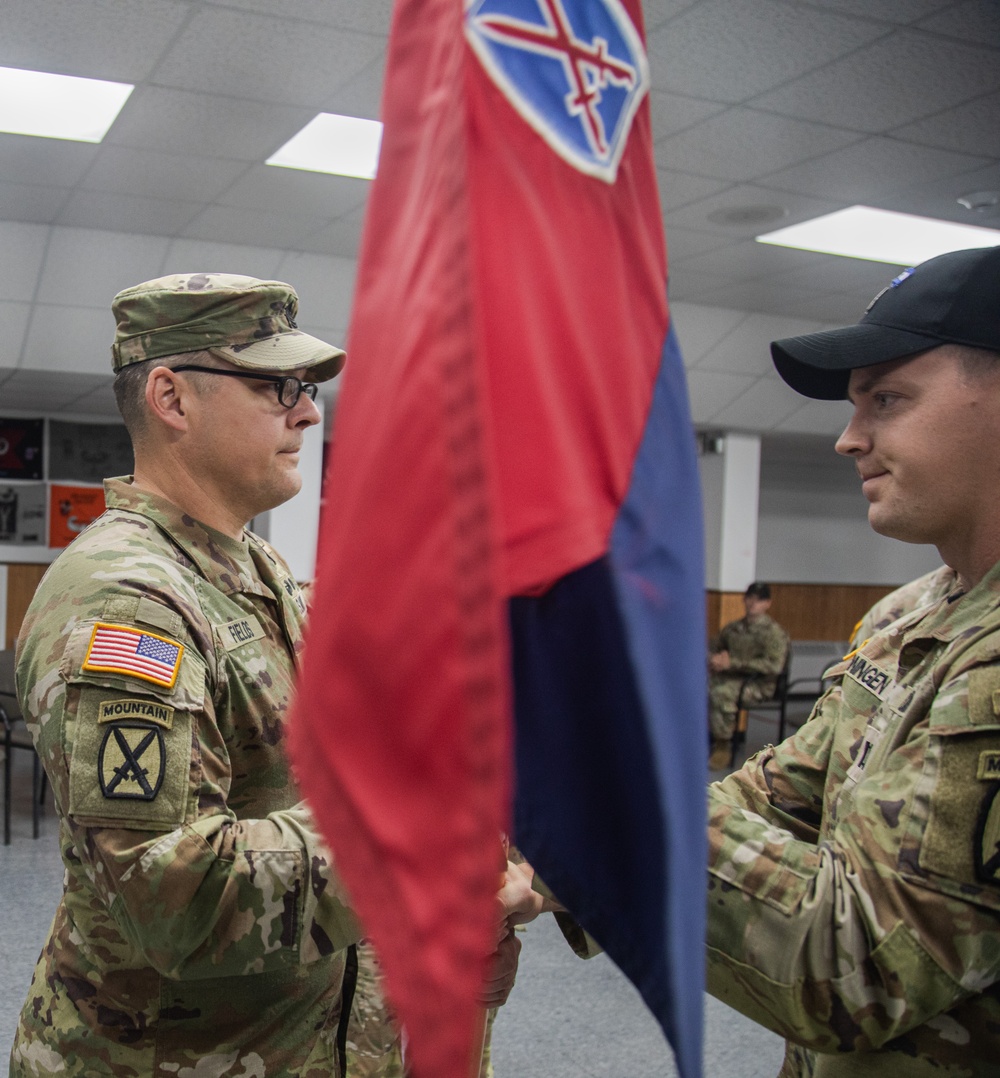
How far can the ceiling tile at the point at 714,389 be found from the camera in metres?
7.83

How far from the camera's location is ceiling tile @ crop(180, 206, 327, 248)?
17.4 feet

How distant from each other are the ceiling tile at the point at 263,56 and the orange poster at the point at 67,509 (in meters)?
5.60

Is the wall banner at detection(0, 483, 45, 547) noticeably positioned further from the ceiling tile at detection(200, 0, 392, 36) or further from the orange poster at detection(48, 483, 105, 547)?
the ceiling tile at detection(200, 0, 392, 36)

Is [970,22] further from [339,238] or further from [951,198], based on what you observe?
[339,238]

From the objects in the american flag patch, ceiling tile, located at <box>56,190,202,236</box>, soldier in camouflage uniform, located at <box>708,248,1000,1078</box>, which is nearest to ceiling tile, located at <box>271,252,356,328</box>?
ceiling tile, located at <box>56,190,202,236</box>

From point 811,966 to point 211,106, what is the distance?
3987 mm

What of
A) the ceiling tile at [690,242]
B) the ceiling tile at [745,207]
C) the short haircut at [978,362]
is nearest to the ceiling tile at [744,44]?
the ceiling tile at [745,207]

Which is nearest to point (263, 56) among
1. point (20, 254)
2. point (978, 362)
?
point (20, 254)

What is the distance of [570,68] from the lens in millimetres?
676

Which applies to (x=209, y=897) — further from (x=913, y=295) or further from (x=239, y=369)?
(x=913, y=295)

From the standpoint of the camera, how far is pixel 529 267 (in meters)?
0.63

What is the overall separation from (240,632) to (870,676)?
0.83m

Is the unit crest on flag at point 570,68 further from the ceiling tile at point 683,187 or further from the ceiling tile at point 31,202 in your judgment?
the ceiling tile at point 31,202

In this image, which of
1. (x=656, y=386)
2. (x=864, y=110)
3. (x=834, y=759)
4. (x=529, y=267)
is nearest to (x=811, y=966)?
(x=834, y=759)
